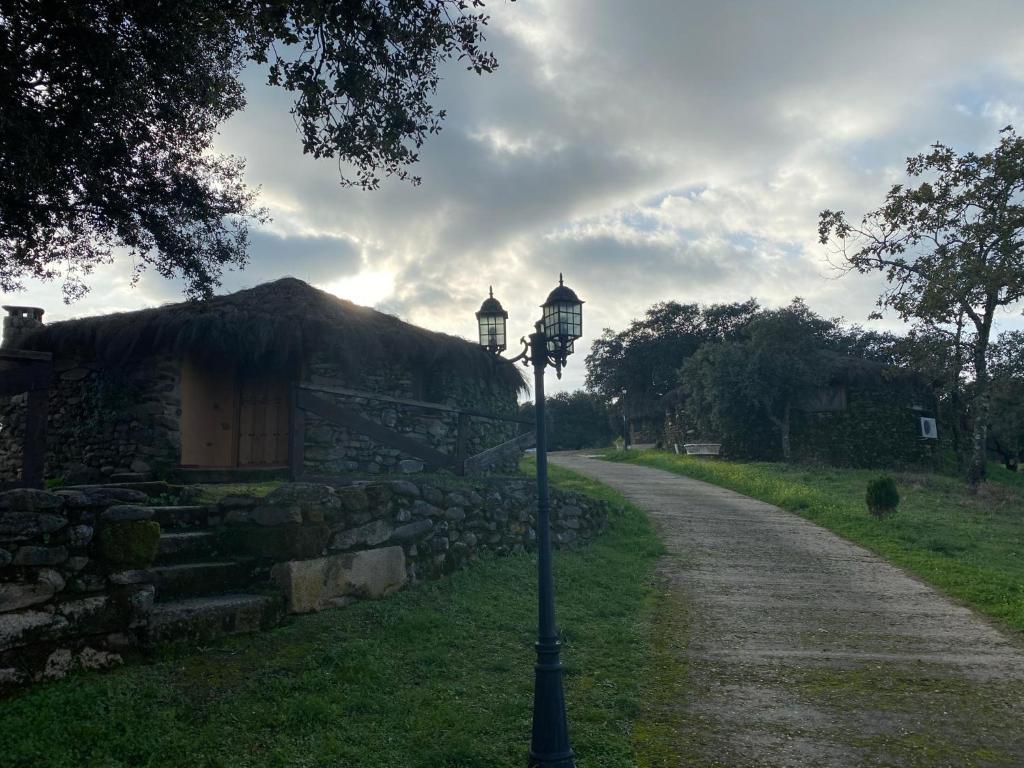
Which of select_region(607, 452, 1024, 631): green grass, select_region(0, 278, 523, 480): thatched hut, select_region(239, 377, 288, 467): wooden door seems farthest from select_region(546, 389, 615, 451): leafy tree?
select_region(239, 377, 288, 467): wooden door

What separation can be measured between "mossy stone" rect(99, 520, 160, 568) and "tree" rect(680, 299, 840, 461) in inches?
923

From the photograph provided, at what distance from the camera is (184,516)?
22.2ft

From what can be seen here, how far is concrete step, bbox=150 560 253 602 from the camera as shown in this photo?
5953mm

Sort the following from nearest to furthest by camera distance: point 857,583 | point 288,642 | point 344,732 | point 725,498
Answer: point 344,732, point 288,642, point 857,583, point 725,498

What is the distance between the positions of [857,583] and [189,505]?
8.72m

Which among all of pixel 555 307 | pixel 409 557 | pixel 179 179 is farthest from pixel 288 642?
pixel 179 179

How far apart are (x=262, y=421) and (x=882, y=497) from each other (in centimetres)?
1215

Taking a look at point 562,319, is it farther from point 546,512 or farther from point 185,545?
point 185,545

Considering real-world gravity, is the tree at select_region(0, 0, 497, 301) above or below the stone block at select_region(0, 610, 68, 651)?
above

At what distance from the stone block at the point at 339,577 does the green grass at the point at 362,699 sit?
0.17m

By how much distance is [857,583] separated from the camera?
10.4 meters

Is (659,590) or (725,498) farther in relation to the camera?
(725,498)

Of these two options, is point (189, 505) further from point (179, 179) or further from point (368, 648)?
point (179, 179)

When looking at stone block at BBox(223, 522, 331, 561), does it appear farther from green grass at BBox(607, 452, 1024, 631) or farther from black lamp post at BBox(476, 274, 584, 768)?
green grass at BBox(607, 452, 1024, 631)
